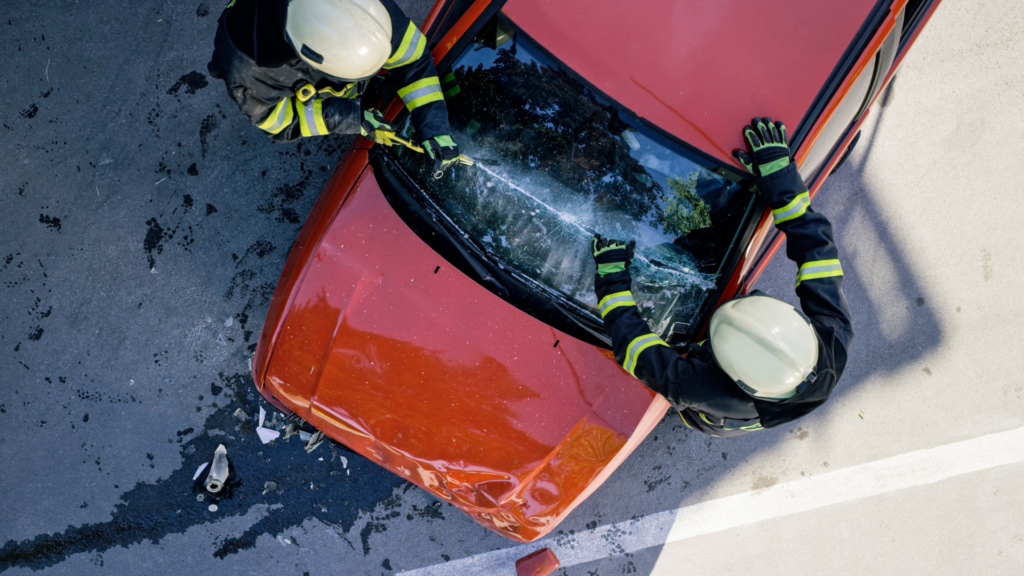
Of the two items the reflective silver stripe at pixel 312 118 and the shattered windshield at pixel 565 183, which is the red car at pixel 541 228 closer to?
the shattered windshield at pixel 565 183

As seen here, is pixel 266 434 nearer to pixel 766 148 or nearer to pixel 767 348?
pixel 767 348

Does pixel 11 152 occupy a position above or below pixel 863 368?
below

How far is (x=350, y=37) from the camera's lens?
217 centimetres

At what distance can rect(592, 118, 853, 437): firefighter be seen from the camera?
223 cm

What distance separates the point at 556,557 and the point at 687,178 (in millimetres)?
2398

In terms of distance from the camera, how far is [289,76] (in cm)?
242

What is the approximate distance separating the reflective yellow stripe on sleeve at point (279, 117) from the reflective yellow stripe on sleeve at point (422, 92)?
0.54 m

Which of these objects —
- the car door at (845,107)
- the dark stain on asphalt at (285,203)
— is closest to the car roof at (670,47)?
the car door at (845,107)

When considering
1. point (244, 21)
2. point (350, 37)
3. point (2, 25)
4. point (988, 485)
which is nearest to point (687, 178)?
point (350, 37)

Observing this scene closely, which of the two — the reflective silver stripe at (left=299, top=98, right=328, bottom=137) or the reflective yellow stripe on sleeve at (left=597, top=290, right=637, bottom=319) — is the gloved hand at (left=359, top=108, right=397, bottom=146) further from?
the reflective yellow stripe on sleeve at (left=597, top=290, right=637, bottom=319)

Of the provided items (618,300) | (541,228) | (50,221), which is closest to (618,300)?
(618,300)

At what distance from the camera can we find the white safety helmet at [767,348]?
7.25 feet

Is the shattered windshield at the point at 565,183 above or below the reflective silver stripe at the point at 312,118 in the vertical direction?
above

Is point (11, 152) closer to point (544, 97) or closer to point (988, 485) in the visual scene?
point (544, 97)
